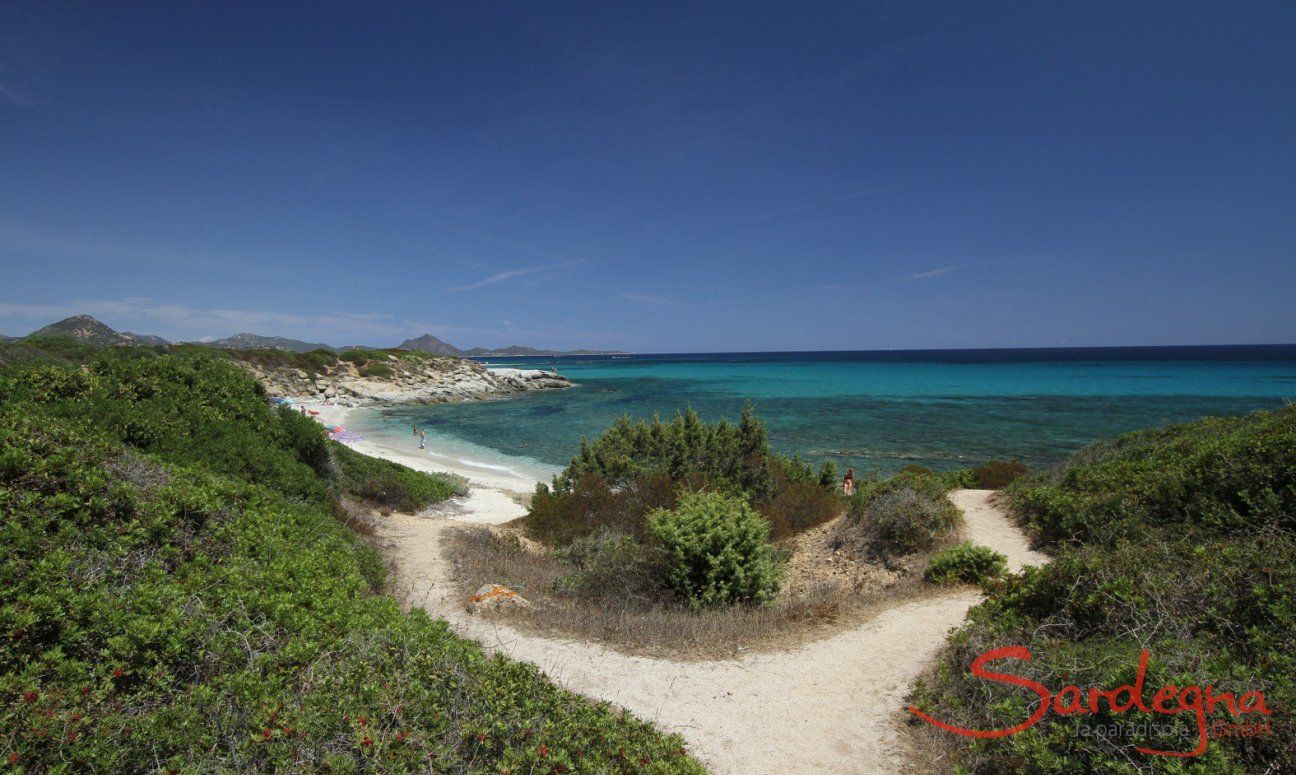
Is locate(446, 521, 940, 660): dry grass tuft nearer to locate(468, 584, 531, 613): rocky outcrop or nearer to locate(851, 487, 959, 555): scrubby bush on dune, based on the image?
locate(468, 584, 531, 613): rocky outcrop

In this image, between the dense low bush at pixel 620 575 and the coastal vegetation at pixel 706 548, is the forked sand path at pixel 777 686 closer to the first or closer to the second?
the coastal vegetation at pixel 706 548

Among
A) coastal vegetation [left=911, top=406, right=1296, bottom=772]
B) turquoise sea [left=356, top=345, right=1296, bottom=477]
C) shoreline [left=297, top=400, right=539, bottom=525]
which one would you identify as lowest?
shoreline [left=297, top=400, right=539, bottom=525]

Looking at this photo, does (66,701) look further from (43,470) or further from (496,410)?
(496,410)

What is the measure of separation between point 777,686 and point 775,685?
1.2 inches

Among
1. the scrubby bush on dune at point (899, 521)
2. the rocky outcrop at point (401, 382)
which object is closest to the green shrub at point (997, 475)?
the scrubby bush on dune at point (899, 521)

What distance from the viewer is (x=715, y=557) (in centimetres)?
867

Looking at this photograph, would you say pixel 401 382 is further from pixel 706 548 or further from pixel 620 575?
pixel 706 548

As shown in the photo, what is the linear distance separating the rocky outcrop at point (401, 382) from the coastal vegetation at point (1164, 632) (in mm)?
57519

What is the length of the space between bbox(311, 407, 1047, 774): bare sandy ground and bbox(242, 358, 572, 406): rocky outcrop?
53.4m

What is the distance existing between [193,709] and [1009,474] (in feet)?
67.9

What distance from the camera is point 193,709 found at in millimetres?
3240

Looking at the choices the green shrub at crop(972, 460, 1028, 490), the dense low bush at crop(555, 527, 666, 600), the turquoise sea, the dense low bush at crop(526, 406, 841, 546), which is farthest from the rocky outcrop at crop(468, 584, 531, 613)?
the turquoise sea

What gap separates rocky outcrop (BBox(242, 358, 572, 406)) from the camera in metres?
55.3

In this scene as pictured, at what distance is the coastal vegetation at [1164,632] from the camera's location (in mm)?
3459
